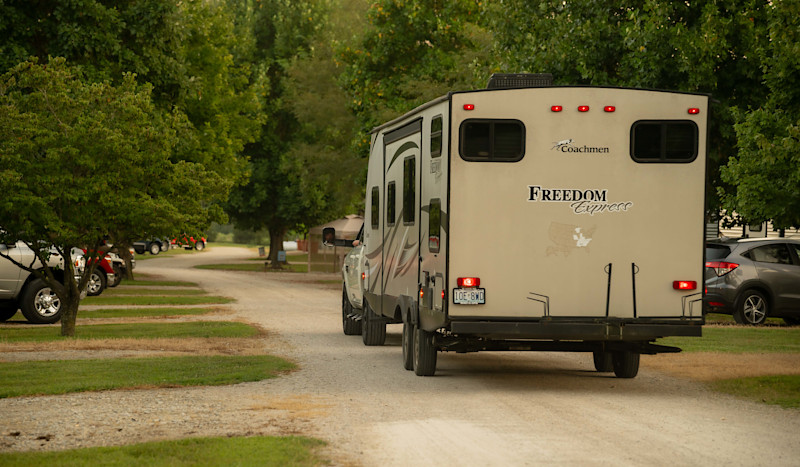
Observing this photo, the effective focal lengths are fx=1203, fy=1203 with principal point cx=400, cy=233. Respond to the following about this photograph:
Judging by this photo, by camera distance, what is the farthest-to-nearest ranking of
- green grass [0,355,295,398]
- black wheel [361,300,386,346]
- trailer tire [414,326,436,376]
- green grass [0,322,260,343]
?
1. green grass [0,322,260,343]
2. black wheel [361,300,386,346]
3. trailer tire [414,326,436,376]
4. green grass [0,355,295,398]

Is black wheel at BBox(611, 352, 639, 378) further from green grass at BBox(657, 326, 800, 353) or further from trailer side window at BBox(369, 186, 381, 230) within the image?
trailer side window at BBox(369, 186, 381, 230)

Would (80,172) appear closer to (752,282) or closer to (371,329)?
(371,329)

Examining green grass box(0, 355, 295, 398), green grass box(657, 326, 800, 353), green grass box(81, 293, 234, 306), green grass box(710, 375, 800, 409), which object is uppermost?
green grass box(710, 375, 800, 409)

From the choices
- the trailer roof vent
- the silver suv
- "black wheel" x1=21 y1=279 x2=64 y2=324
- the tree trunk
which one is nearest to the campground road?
the trailer roof vent

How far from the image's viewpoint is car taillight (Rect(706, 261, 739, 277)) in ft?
76.4

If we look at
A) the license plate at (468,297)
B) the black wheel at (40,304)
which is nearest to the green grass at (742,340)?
the license plate at (468,297)

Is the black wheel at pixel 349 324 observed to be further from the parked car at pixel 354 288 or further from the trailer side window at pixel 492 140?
the trailer side window at pixel 492 140

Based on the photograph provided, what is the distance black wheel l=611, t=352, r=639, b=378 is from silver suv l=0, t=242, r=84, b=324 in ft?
37.4

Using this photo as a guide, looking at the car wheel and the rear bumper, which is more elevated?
the rear bumper

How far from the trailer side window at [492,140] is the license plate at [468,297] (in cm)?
134

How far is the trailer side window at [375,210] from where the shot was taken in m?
16.8

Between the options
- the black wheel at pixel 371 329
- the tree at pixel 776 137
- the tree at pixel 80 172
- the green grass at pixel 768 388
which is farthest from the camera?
the tree at pixel 80 172

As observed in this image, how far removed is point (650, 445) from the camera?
30.4ft

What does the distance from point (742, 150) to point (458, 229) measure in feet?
25.8
